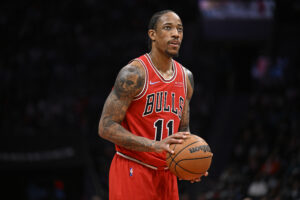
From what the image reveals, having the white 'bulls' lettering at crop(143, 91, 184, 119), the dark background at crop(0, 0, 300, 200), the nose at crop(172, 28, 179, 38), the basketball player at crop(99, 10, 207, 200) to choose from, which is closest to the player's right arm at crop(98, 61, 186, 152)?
the basketball player at crop(99, 10, 207, 200)

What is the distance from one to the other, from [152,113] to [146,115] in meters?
0.06

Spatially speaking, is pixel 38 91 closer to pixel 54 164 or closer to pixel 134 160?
pixel 54 164

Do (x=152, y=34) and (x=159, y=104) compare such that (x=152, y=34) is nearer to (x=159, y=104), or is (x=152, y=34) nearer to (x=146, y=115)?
(x=159, y=104)

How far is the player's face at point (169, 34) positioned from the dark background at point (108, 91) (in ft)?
21.2

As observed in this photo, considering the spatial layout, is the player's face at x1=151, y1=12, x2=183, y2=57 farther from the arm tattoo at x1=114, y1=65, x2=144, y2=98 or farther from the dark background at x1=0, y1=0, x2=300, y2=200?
the dark background at x1=0, y1=0, x2=300, y2=200

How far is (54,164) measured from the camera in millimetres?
13078

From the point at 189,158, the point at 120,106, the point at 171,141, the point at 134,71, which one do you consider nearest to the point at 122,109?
the point at 120,106

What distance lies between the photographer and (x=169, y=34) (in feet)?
13.1

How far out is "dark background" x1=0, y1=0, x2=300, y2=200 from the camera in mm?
12286

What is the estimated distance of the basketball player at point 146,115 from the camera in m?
3.83

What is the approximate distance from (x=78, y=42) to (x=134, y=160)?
43.4 feet

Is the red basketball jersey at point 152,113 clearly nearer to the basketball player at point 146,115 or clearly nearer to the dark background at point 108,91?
the basketball player at point 146,115

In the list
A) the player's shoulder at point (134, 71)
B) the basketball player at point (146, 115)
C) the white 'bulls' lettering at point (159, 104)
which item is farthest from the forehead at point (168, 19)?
the white 'bulls' lettering at point (159, 104)

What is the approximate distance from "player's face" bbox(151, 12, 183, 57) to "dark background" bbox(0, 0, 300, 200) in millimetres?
6458
